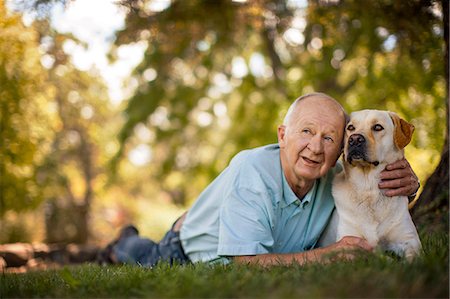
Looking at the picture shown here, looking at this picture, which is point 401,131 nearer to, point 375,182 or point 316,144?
point 375,182

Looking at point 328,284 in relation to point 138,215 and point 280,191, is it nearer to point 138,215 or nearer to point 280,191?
point 280,191

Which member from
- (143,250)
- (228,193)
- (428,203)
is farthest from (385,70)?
(228,193)

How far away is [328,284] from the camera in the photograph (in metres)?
2.35

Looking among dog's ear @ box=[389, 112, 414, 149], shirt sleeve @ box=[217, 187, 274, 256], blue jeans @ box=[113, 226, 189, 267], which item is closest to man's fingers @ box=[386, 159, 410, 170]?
dog's ear @ box=[389, 112, 414, 149]

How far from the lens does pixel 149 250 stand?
5.53 meters

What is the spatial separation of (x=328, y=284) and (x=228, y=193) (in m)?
1.57

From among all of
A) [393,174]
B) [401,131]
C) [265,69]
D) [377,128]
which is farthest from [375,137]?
[265,69]

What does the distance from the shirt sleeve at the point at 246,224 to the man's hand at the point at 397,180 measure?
2.49 feet

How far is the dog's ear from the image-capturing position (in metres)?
3.60

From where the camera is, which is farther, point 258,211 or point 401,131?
point 258,211

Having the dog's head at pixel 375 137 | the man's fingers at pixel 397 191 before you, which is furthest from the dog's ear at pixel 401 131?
the man's fingers at pixel 397 191

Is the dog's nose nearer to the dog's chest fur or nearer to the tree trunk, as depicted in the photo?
Answer: the dog's chest fur

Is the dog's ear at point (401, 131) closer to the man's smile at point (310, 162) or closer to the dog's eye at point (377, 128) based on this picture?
the dog's eye at point (377, 128)

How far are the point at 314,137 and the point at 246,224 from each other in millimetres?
721
